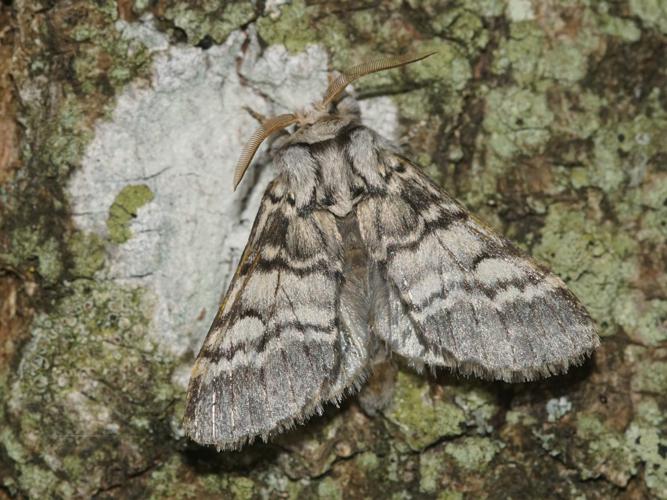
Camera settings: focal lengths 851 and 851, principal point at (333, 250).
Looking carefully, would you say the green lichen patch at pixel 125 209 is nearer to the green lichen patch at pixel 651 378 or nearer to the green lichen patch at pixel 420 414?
the green lichen patch at pixel 420 414

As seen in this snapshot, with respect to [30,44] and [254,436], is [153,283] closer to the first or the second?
[254,436]

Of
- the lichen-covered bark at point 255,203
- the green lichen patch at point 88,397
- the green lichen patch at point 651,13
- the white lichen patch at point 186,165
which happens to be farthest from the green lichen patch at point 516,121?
the green lichen patch at point 88,397

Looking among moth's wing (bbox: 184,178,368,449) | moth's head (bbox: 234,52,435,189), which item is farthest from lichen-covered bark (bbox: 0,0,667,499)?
moth's wing (bbox: 184,178,368,449)

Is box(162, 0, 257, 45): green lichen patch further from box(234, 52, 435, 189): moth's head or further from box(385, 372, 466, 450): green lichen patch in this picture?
box(385, 372, 466, 450): green lichen patch

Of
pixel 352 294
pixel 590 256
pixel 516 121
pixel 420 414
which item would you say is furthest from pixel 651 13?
pixel 420 414

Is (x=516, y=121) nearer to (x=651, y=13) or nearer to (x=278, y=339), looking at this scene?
(x=651, y=13)

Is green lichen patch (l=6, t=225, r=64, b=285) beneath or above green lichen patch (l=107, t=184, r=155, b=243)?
beneath
